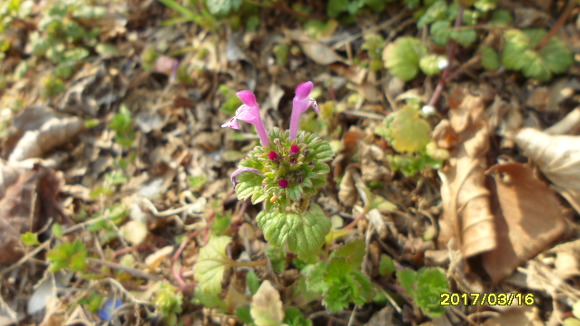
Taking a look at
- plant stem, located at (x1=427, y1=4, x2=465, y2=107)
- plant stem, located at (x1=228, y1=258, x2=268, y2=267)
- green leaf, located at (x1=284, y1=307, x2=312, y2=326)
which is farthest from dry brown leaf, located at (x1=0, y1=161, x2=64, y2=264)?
plant stem, located at (x1=427, y1=4, x2=465, y2=107)

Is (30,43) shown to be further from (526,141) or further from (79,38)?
(526,141)

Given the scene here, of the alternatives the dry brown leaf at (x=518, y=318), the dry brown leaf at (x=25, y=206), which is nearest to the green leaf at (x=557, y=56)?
the dry brown leaf at (x=518, y=318)

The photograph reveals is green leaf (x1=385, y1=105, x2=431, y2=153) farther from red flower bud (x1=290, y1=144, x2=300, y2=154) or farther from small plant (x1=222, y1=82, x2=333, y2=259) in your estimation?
red flower bud (x1=290, y1=144, x2=300, y2=154)

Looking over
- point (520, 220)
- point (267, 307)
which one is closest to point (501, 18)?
point (520, 220)

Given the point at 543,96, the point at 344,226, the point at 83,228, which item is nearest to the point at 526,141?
the point at 543,96

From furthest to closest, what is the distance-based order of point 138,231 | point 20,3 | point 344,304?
point 20,3 → point 138,231 → point 344,304

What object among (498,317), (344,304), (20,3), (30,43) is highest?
(20,3)

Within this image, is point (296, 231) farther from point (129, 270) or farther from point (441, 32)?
point (441, 32)
